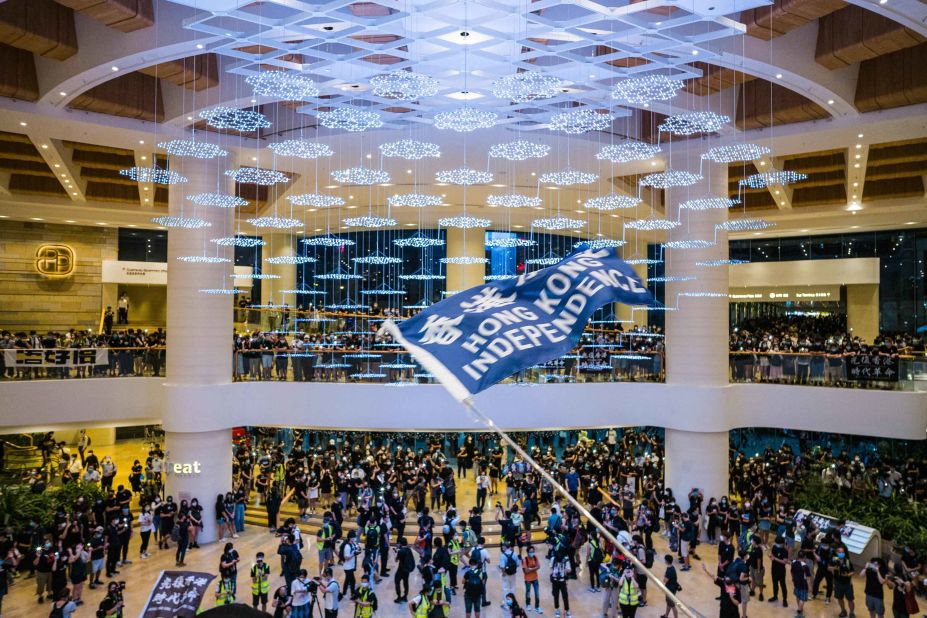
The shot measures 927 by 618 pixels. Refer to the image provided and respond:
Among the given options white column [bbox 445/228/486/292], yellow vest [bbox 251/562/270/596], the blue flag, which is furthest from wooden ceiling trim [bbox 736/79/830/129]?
yellow vest [bbox 251/562/270/596]

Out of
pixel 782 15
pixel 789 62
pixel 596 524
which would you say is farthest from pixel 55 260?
pixel 596 524

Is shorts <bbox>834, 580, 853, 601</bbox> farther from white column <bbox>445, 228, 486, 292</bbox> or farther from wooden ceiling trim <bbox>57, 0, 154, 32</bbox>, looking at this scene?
white column <bbox>445, 228, 486, 292</bbox>

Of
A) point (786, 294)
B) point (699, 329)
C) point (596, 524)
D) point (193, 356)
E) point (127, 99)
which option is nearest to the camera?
point (596, 524)

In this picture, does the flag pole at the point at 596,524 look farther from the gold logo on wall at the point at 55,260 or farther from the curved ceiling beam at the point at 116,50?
the gold logo on wall at the point at 55,260

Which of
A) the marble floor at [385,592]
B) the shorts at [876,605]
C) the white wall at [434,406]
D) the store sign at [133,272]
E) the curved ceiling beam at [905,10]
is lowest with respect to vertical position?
the marble floor at [385,592]

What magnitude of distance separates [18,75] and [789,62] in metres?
16.3

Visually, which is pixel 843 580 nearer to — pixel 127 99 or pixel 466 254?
pixel 127 99

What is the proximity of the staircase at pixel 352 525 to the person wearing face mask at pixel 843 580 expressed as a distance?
6976 mm

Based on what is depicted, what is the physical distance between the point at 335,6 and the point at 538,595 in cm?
1119

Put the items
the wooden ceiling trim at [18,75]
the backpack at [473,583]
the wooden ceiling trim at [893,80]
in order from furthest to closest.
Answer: the wooden ceiling trim at [18,75]
the wooden ceiling trim at [893,80]
the backpack at [473,583]

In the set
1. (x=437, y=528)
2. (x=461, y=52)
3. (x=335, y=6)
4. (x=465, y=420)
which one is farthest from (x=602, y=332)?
(x=335, y=6)

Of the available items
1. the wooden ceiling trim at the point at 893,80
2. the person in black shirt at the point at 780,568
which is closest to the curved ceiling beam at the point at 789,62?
the wooden ceiling trim at the point at 893,80

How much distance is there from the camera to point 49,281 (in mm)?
30359

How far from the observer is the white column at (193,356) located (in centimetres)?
1909
